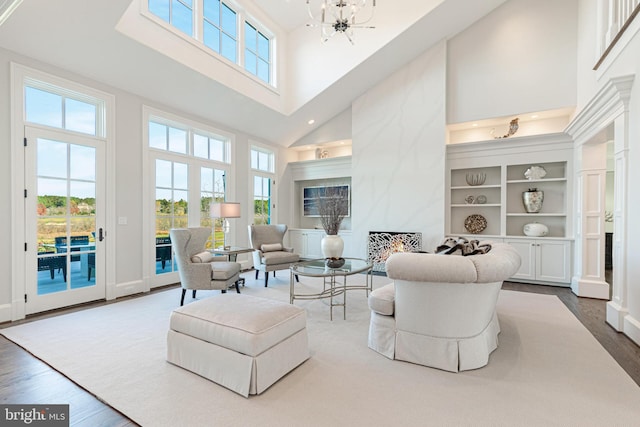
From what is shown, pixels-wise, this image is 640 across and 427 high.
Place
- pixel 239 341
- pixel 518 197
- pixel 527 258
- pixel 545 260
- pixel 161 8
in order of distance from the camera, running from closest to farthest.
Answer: pixel 239 341 < pixel 161 8 < pixel 545 260 < pixel 527 258 < pixel 518 197

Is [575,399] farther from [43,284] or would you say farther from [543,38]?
[543,38]

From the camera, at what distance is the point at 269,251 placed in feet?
17.0

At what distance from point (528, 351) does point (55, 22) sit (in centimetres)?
563

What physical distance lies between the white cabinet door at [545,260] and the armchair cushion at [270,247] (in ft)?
13.0

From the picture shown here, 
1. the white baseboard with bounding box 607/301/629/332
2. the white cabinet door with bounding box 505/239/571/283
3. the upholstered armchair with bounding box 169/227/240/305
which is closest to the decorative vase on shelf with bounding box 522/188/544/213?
the white cabinet door with bounding box 505/239/571/283

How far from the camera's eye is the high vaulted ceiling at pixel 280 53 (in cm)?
326

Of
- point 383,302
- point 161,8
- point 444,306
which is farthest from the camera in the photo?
point 161,8

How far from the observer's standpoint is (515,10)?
17.5 feet

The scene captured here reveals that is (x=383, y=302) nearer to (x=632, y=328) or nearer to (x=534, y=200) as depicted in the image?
(x=632, y=328)

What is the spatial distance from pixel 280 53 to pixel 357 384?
6.22 meters

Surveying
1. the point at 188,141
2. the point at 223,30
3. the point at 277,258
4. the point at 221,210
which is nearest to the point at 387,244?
the point at 277,258

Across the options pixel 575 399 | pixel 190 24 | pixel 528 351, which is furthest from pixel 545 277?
pixel 190 24

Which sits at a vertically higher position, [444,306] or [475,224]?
[475,224]

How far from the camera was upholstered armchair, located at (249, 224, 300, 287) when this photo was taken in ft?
16.0
